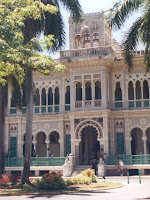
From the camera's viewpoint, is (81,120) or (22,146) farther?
(22,146)

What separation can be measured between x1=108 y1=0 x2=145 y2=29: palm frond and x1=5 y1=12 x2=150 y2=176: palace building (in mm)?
10994

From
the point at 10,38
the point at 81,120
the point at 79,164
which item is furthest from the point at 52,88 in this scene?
the point at 10,38

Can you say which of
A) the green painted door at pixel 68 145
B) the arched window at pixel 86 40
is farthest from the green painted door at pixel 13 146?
the arched window at pixel 86 40

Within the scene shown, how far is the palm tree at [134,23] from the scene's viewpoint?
17.5 meters

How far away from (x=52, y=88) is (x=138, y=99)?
7.45 metres

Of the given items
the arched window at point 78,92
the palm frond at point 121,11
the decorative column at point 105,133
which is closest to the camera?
the palm frond at point 121,11

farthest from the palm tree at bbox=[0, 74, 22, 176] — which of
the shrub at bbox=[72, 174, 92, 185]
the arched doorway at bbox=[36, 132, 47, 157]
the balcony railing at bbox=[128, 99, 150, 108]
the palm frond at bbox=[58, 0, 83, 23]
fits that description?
the balcony railing at bbox=[128, 99, 150, 108]

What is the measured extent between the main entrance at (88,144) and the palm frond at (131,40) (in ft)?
47.4

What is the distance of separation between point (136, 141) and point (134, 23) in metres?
15.3

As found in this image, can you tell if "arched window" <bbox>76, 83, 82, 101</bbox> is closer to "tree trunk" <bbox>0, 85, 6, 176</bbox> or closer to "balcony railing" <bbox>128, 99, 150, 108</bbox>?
"balcony railing" <bbox>128, 99, 150, 108</bbox>

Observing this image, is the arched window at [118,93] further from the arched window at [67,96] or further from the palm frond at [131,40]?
the palm frond at [131,40]

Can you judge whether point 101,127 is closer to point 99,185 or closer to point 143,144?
point 143,144

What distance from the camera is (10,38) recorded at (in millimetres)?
16594

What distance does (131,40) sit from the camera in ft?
62.1
